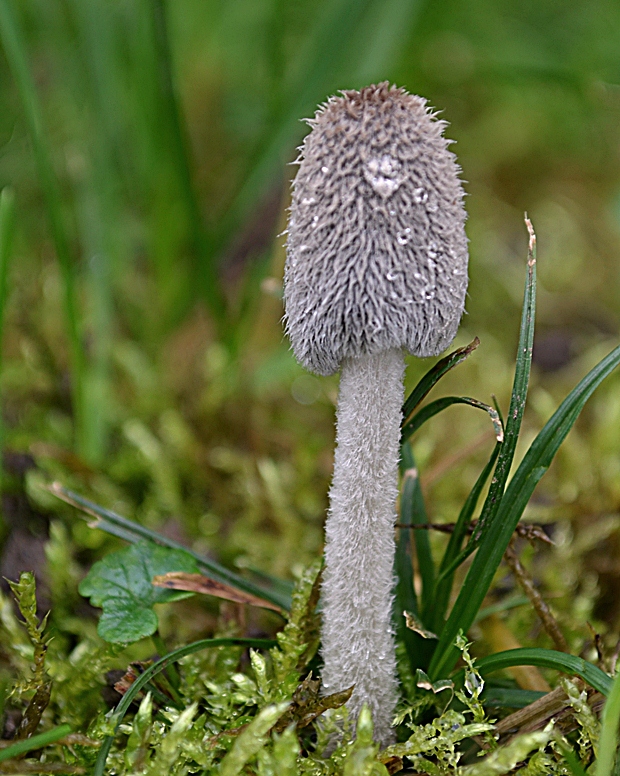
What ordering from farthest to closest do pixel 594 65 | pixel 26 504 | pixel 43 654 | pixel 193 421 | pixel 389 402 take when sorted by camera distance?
1. pixel 594 65
2. pixel 193 421
3. pixel 26 504
4. pixel 43 654
5. pixel 389 402

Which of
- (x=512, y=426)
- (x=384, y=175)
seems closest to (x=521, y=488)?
(x=512, y=426)

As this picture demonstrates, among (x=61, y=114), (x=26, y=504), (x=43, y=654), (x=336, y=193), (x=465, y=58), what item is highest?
(x=465, y=58)

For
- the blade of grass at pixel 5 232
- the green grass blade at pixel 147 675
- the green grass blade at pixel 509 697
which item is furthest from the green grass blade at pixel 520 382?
the blade of grass at pixel 5 232

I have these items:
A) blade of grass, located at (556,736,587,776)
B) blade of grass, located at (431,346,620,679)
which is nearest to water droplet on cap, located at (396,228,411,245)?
blade of grass, located at (431,346,620,679)

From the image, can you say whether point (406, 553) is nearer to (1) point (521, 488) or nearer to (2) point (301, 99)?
(1) point (521, 488)

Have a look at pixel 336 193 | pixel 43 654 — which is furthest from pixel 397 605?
pixel 336 193

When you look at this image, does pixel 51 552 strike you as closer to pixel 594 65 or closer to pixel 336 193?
pixel 336 193
